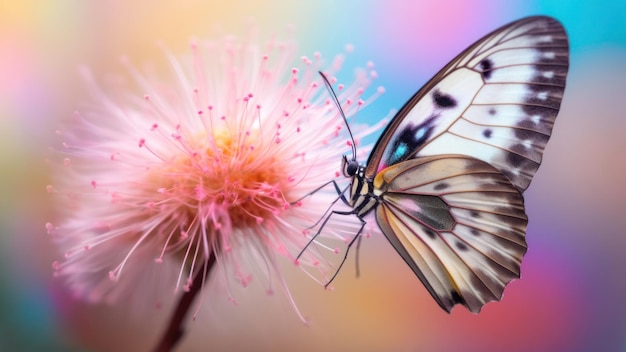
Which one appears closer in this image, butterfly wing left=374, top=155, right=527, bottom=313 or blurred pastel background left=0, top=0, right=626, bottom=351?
butterfly wing left=374, top=155, right=527, bottom=313

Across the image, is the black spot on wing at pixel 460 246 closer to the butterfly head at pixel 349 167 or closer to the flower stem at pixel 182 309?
the butterfly head at pixel 349 167

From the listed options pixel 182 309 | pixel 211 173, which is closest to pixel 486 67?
pixel 211 173

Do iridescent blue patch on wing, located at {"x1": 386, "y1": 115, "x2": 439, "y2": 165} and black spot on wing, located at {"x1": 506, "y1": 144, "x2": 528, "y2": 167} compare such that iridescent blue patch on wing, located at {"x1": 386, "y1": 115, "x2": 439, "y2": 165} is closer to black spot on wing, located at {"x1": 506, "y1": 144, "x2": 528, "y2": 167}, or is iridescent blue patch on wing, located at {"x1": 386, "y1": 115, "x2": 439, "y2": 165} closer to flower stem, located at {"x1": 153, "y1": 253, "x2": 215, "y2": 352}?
black spot on wing, located at {"x1": 506, "y1": 144, "x2": 528, "y2": 167}

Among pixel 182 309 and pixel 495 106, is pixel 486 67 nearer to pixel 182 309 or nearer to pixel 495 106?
pixel 495 106

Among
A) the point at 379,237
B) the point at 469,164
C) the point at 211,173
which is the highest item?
the point at 211,173

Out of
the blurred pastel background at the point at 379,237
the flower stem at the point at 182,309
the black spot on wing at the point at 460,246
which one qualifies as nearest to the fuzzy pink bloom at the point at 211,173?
the flower stem at the point at 182,309

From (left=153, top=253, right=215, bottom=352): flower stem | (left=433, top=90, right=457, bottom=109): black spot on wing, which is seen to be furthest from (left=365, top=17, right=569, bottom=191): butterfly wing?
(left=153, top=253, right=215, bottom=352): flower stem

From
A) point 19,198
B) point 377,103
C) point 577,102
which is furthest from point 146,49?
point 577,102
